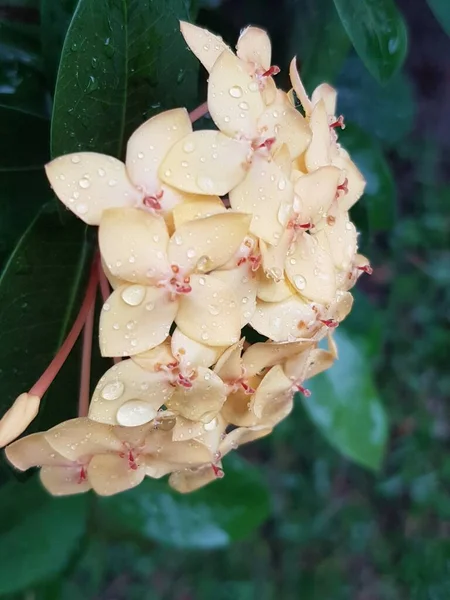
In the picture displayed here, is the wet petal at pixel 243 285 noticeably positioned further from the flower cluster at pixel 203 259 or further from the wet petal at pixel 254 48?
the wet petal at pixel 254 48

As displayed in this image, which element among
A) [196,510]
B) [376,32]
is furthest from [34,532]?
[376,32]

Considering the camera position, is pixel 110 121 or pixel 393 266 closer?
pixel 110 121

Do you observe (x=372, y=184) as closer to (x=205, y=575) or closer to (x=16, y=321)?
(x=16, y=321)

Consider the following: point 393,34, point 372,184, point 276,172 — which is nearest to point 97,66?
point 276,172

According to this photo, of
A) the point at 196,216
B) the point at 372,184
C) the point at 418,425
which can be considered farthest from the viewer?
the point at 418,425

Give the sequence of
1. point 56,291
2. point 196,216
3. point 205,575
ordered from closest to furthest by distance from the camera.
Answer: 1. point 196,216
2. point 56,291
3. point 205,575

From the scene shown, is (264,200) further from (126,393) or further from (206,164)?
(126,393)
